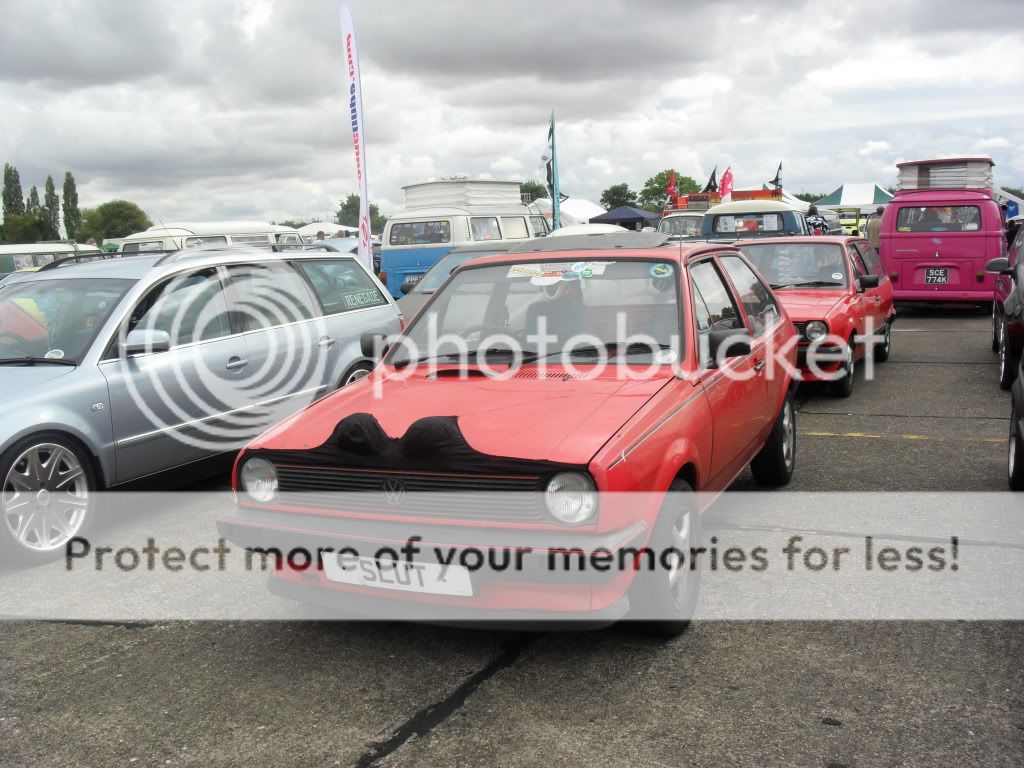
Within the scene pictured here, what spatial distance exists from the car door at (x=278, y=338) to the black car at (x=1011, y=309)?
5.63 meters

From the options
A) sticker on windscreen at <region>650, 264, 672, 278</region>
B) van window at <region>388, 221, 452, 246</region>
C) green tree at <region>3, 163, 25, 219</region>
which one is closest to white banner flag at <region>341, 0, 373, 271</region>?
van window at <region>388, 221, 452, 246</region>

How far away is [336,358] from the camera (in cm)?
711

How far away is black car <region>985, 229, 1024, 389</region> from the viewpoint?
8109mm

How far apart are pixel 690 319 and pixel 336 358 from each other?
351 cm

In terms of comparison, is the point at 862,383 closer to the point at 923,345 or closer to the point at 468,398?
the point at 923,345

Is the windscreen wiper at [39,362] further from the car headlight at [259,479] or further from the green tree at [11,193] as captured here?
the green tree at [11,193]

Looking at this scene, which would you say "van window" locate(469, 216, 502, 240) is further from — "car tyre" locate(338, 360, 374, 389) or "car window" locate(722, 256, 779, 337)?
"car window" locate(722, 256, 779, 337)

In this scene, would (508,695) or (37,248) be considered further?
(37,248)

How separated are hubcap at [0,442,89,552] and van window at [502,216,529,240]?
13801mm

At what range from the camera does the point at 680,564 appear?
3650 millimetres

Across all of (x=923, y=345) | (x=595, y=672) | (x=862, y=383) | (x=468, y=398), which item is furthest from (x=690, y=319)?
(x=923, y=345)

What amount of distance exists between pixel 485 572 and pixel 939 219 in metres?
14.6

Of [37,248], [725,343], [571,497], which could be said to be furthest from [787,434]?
[37,248]

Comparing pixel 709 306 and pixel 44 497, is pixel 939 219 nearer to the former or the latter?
pixel 709 306
